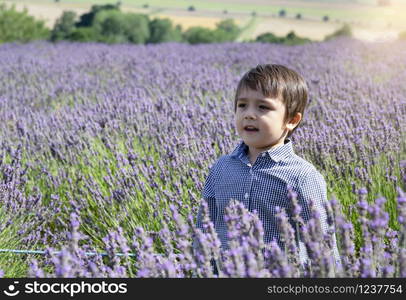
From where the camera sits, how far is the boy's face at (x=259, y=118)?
219 cm

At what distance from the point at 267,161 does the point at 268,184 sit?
0.28ft

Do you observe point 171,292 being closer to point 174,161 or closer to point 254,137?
point 254,137

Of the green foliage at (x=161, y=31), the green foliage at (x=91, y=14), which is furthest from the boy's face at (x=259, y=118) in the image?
the green foliage at (x=91, y=14)

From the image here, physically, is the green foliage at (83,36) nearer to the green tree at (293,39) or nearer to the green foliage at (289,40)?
the green foliage at (289,40)

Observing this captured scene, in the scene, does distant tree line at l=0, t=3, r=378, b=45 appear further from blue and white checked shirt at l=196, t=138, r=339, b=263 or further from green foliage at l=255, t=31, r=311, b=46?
blue and white checked shirt at l=196, t=138, r=339, b=263

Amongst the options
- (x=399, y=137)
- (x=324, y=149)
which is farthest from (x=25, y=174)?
(x=399, y=137)

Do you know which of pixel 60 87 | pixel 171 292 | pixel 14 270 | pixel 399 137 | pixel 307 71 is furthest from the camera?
pixel 307 71

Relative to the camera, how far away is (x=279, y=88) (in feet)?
7.30

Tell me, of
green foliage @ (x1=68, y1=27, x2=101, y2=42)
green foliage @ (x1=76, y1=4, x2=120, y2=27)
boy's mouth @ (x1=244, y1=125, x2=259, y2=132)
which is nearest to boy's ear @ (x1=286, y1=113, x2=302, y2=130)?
boy's mouth @ (x1=244, y1=125, x2=259, y2=132)

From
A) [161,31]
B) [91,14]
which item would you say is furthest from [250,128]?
[91,14]

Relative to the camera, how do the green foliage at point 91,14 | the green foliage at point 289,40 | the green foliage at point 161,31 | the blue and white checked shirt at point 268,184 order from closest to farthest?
the blue and white checked shirt at point 268,184 < the green foliage at point 289,40 < the green foliage at point 161,31 < the green foliage at point 91,14

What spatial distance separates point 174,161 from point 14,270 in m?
0.86

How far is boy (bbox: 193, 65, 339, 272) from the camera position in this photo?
2184mm

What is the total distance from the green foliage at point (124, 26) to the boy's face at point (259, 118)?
14.2 m
